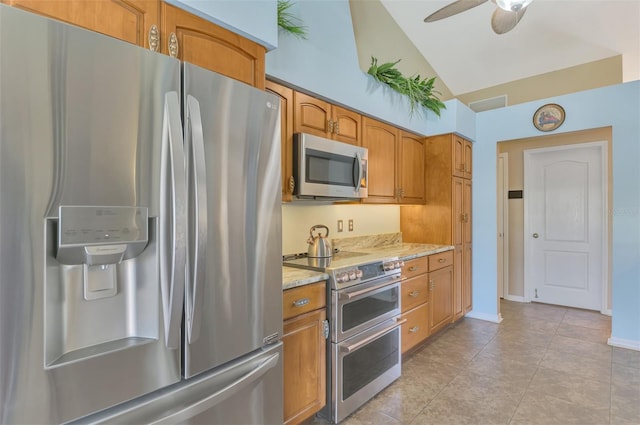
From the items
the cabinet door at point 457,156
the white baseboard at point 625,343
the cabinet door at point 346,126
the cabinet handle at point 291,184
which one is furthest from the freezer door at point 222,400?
the white baseboard at point 625,343

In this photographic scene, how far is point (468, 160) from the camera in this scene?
4.02 metres

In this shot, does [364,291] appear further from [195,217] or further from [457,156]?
[457,156]

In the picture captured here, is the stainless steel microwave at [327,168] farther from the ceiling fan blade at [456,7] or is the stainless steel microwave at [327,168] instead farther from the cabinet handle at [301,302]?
the ceiling fan blade at [456,7]

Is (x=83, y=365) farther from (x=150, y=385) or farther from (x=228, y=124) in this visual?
(x=228, y=124)

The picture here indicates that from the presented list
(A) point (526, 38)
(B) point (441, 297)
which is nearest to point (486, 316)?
(B) point (441, 297)

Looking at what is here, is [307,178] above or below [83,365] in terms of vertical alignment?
above

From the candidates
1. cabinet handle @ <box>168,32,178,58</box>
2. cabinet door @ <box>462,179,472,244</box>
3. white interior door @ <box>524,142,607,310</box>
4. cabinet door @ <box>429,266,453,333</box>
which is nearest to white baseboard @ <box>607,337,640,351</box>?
white interior door @ <box>524,142,607,310</box>

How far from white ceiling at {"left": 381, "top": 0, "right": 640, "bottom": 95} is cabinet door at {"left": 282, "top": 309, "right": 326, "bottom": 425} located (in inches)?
149

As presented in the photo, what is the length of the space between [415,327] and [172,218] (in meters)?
2.49

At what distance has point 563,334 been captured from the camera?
3506 millimetres

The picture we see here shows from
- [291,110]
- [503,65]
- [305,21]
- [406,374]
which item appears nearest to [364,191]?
Answer: [291,110]

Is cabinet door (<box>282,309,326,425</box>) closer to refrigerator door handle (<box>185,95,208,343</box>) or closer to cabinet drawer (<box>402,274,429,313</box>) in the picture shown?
refrigerator door handle (<box>185,95,208,343</box>)

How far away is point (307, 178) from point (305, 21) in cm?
110

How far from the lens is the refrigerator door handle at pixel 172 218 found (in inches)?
42.7
